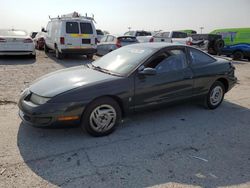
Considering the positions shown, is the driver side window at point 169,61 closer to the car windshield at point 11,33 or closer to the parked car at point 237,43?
the car windshield at point 11,33

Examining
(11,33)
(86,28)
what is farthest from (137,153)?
(11,33)

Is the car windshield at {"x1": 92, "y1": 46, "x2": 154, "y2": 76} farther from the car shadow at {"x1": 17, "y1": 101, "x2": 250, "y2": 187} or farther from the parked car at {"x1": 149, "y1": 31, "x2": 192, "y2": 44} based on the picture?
the parked car at {"x1": 149, "y1": 31, "x2": 192, "y2": 44}

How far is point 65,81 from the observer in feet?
14.5

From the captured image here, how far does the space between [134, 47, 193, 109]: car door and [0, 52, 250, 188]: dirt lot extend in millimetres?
480

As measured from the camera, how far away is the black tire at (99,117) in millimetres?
4175

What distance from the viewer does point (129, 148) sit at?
4012 millimetres

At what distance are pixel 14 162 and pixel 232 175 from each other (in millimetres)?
2765

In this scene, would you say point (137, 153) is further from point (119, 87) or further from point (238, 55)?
point (238, 55)

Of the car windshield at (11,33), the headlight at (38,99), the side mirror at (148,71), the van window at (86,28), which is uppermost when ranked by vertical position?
the van window at (86,28)

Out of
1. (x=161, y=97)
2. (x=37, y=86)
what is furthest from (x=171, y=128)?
(x=37, y=86)

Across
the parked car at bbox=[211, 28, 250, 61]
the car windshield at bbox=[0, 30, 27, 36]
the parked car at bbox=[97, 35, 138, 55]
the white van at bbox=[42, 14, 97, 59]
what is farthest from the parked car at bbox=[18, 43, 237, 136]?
the parked car at bbox=[211, 28, 250, 61]

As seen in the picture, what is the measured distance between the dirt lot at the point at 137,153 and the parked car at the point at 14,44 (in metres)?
7.52

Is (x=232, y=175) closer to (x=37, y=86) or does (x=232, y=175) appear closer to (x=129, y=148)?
(x=129, y=148)

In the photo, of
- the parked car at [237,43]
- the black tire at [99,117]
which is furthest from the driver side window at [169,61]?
the parked car at [237,43]
